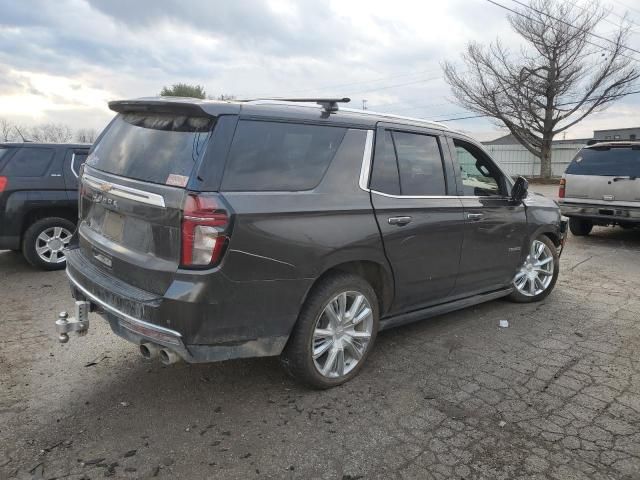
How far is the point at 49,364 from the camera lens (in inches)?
156

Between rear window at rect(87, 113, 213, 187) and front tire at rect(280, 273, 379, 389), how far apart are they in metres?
1.14

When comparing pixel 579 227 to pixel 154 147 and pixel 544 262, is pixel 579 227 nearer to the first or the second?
pixel 544 262

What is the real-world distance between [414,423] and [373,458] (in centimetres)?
45

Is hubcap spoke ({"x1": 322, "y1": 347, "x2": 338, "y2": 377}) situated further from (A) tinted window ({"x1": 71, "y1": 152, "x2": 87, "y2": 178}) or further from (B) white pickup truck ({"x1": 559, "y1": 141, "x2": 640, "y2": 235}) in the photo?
(B) white pickup truck ({"x1": 559, "y1": 141, "x2": 640, "y2": 235})

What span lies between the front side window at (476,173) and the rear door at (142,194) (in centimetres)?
241

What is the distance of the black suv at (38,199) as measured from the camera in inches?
261

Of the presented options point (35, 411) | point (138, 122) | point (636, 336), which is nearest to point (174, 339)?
point (35, 411)

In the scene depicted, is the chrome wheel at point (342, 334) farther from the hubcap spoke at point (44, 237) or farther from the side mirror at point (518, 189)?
the hubcap spoke at point (44, 237)

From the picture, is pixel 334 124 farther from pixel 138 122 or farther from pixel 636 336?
pixel 636 336

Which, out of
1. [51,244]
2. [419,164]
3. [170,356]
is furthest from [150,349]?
[51,244]

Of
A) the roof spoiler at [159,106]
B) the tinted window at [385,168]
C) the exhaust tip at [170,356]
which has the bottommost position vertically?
the exhaust tip at [170,356]

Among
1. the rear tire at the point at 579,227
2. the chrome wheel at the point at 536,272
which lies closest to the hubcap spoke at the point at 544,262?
the chrome wheel at the point at 536,272

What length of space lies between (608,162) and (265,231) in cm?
837

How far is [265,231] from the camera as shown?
3.00 metres
